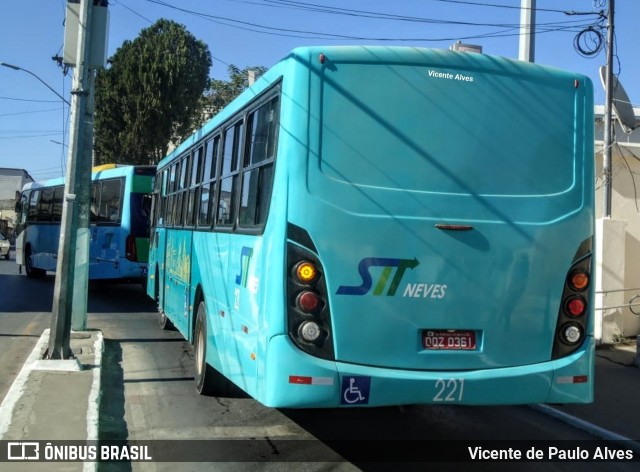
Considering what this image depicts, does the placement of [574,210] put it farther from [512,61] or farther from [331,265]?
[331,265]

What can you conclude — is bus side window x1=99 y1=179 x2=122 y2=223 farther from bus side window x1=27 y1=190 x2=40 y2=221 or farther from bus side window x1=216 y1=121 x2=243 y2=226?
bus side window x1=216 y1=121 x2=243 y2=226

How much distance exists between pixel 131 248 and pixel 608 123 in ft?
36.7

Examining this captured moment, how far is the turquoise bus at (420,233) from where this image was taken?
4.50 m

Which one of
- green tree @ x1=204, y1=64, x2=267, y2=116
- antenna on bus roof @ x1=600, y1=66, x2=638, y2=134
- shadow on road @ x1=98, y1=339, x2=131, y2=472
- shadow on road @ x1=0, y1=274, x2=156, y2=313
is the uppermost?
green tree @ x1=204, y1=64, x2=267, y2=116

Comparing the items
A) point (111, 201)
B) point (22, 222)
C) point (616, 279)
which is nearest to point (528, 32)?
Answer: point (616, 279)

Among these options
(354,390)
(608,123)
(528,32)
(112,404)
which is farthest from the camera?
(608,123)

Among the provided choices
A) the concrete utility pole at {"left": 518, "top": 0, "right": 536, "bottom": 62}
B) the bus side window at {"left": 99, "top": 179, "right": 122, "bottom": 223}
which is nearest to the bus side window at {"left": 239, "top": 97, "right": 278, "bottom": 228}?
the concrete utility pole at {"left": 518, "top": 0, "right": 536, "bottom": 62}

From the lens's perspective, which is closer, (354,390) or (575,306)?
(354,390)

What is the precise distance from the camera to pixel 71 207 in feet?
27.3

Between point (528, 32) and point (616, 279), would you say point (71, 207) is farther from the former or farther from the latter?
point (616, 279)

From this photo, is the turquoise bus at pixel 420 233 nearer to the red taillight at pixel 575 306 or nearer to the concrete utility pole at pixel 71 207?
the red taillight at pixel 575 306

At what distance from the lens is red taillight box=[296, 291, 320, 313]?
4484 mm

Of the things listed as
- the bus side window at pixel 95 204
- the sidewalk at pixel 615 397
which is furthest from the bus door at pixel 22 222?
the sidewalk at pixel 615 397

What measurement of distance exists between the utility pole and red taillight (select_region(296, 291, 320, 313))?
7.82m
